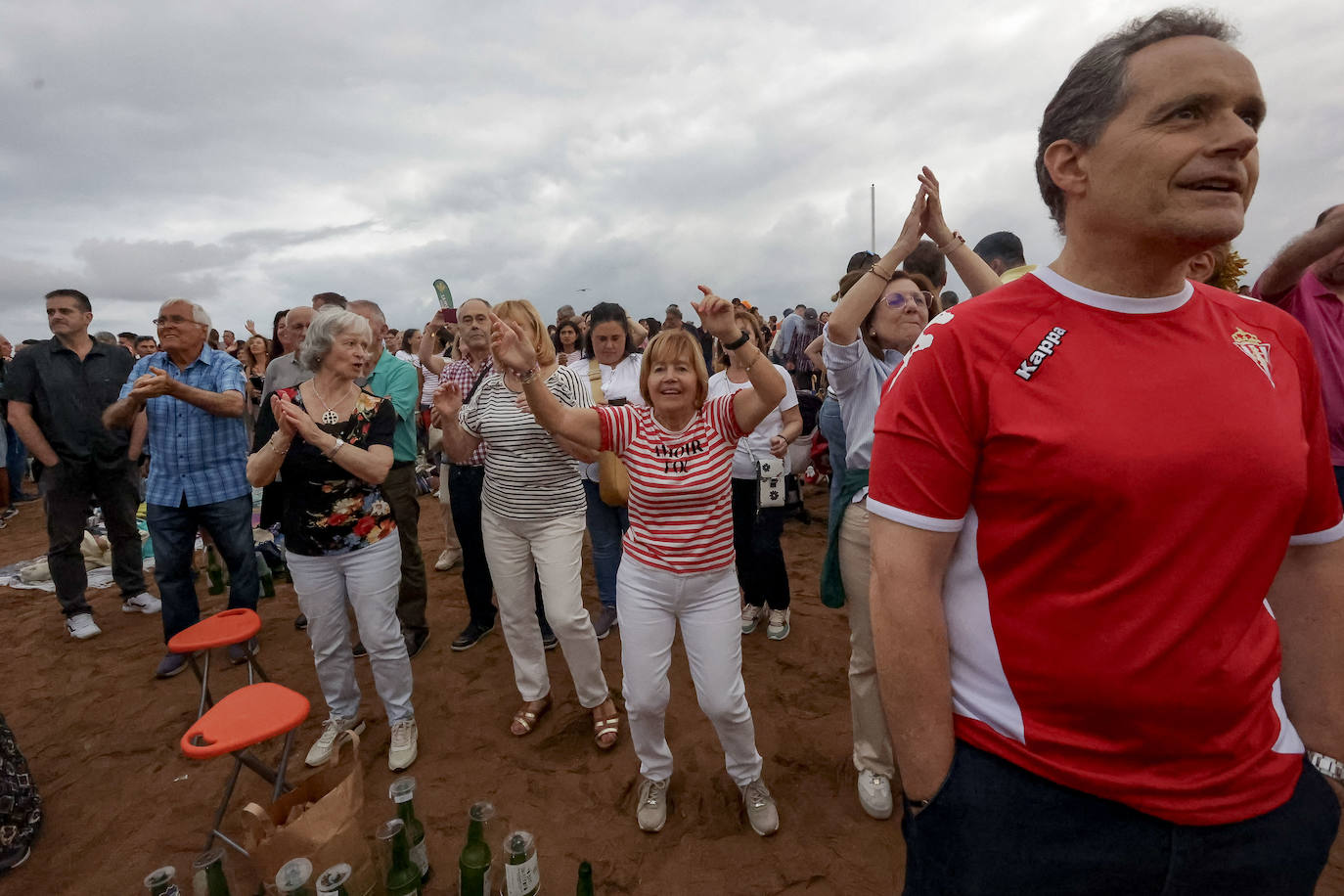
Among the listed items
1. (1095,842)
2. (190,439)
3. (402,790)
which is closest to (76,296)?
(190,439)

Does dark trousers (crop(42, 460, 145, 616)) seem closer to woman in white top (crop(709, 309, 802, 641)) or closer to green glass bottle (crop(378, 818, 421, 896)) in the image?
green glass bottle (crop(378, 818, 421, 896))

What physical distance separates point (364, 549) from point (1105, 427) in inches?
122

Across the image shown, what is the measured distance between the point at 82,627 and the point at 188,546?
2070mm

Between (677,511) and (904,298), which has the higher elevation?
(904,298)

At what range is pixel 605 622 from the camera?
4773mm

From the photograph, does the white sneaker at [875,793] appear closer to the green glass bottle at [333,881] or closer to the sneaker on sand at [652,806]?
the sneaker on sand at [652,806]

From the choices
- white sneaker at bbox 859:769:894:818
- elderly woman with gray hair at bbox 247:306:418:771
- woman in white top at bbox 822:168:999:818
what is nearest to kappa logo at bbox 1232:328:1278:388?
woman in white top at bbox 822:168:999:818

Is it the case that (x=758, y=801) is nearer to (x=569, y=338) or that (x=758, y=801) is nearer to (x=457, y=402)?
(x=457, y=402)

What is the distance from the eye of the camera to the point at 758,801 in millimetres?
2771

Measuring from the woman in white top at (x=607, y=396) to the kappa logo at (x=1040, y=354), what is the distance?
3.33 meters

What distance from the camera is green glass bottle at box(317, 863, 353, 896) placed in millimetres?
2004

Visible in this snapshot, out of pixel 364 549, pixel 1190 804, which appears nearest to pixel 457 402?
pixel 364 549

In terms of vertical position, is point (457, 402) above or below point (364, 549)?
above

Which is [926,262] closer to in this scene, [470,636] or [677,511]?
[677,511]
